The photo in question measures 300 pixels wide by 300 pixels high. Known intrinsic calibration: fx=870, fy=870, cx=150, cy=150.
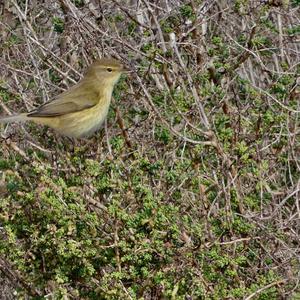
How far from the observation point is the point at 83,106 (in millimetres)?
6508

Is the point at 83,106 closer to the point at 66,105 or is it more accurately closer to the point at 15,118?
the point at 66,105

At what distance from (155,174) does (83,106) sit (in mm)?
1921

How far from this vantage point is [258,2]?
6215 mm

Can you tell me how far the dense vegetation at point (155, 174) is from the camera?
4.30 metres

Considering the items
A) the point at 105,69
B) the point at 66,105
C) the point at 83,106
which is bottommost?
the point at 83,106

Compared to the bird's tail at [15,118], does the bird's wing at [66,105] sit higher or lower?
lower

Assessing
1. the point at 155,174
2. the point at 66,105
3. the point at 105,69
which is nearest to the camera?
the point at 155,174

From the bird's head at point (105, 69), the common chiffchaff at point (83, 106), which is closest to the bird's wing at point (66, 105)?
the common chiffchaff at point (83, 106)

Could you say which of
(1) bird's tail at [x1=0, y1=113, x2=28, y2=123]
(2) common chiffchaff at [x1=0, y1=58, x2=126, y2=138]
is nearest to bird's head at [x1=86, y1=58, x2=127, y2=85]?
(2) common chiffchaff at [x1=0, y1=58, x2=126, y2=138]

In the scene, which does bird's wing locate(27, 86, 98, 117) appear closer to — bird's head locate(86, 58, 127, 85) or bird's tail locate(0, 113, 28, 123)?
bird's tail locate(0, 113, 28, 123)

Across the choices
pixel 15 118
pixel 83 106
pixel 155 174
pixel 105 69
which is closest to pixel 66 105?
pixel 83 106

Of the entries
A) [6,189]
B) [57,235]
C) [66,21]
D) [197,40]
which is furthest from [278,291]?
[66,21]

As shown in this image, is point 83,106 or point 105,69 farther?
point 83,106

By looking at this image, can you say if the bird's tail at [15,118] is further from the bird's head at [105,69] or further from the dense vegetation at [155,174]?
the bird's head at [105,69]
